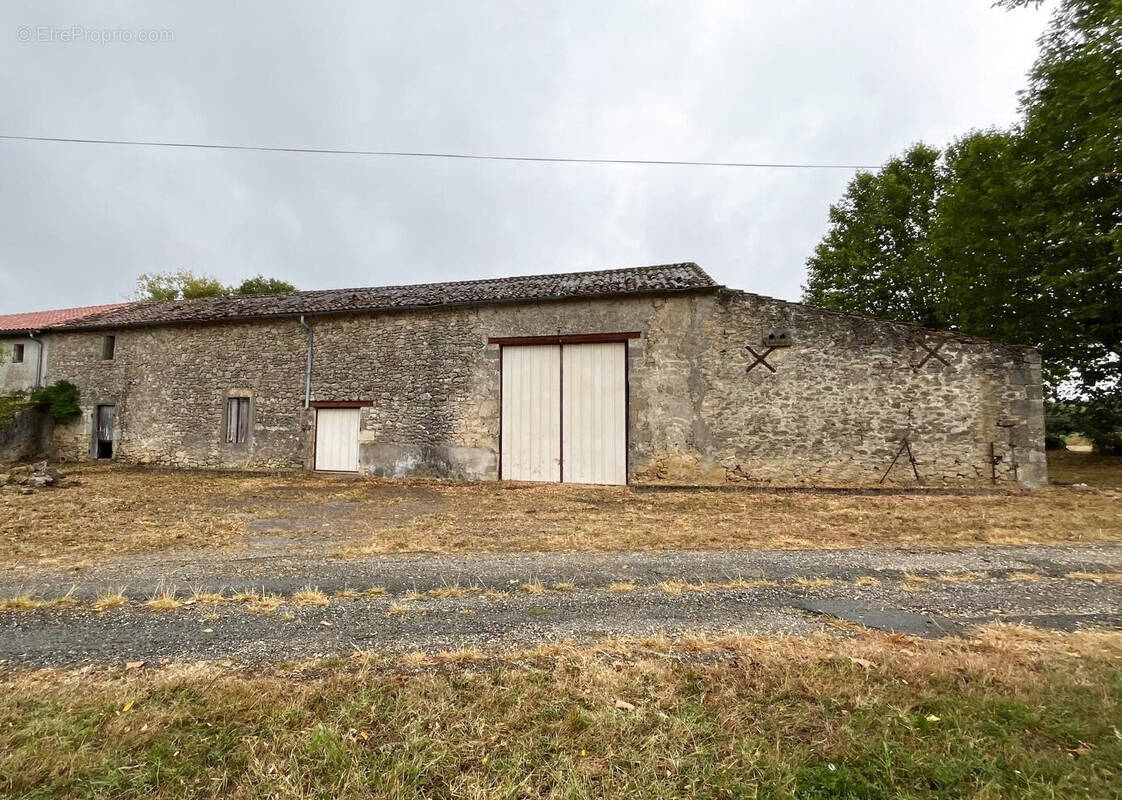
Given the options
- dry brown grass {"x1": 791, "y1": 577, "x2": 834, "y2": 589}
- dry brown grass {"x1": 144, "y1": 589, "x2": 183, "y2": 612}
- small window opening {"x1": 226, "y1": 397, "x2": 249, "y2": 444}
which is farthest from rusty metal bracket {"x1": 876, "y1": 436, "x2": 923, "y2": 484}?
small window opening {"x1": 226, "y1": 397, "x2": 249, "y2": 444}

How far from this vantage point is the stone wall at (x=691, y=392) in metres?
9.88

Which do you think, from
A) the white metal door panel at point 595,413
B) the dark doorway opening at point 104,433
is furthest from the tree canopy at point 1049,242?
the dark doorway opening at point 104,433

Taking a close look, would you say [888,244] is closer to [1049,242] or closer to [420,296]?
[1049,242]

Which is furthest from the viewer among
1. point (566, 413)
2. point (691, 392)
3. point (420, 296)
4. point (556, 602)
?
point (420, 296)

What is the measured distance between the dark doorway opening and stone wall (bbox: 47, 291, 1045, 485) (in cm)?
372

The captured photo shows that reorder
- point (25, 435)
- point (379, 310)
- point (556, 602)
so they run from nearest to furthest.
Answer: point (556, 602) < point (379, 310) < point (25, 435)

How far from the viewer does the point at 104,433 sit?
51.0ft

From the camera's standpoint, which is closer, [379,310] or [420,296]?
[379,310]

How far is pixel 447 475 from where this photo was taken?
1220cm

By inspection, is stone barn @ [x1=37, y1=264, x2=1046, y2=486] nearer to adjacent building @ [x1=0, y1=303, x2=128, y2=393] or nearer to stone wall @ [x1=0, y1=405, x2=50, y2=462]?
stone wall @ [x1=0, y1=405, x2=50, y2=462]

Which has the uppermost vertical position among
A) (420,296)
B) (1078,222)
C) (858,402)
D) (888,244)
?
(888,244)

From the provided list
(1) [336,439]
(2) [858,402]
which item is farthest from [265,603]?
(2) [858,402]

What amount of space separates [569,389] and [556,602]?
813 centimetres

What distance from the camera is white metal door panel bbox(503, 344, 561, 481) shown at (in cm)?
1156
